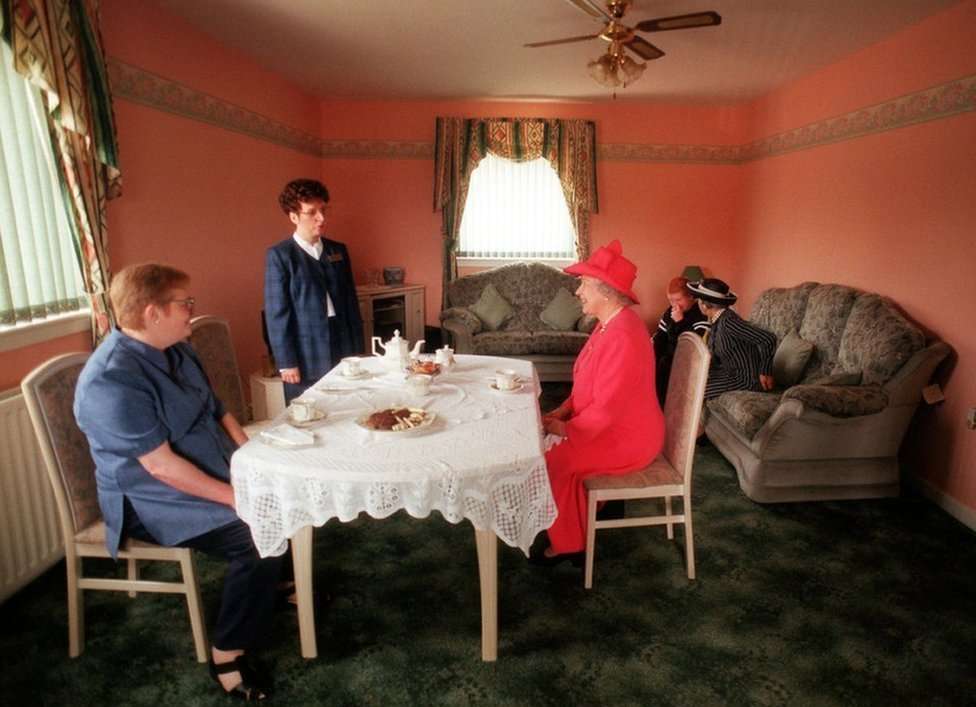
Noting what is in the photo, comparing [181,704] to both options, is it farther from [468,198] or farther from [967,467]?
[468,198]

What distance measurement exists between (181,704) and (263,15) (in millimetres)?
3433

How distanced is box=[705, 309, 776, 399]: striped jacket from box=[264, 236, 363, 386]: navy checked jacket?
7.50 ft

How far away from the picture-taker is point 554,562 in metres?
2.51

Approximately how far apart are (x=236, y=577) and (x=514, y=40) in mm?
3492

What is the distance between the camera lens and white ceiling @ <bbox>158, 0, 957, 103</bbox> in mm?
3273

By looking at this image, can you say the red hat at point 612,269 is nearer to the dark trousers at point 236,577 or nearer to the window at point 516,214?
the dark trousers at point 236,577

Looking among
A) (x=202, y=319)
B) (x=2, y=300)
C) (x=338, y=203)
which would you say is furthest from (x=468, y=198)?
(x=2, y=300)

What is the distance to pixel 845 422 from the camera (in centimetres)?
301

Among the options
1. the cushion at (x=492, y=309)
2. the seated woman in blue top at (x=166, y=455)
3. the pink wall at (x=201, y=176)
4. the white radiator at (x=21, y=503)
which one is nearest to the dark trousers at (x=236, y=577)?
the seated woman in blue top at (x=166, y=455)

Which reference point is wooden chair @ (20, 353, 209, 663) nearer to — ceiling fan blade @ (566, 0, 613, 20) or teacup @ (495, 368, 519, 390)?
teacup @ (495, 368, 519, 390)

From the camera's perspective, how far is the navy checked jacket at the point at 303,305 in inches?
111

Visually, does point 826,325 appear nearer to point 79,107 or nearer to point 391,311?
point 391,311

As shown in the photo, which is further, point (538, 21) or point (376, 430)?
point (538, 21)

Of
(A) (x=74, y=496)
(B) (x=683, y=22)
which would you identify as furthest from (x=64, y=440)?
(B) (x=683, y=22)
